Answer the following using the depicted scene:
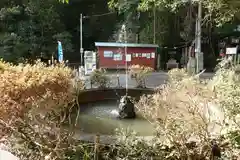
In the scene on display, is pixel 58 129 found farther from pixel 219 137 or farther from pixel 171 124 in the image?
pixel 219 137

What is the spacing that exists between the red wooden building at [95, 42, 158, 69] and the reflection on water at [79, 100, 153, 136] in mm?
7802

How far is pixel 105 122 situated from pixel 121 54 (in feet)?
32.3

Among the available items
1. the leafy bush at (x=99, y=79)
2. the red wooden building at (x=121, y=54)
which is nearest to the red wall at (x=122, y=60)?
the red wooden building at (x=121, y=54)

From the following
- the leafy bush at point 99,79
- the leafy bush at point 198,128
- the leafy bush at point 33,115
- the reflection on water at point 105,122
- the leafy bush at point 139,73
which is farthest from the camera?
the leafy bush at point 139,73

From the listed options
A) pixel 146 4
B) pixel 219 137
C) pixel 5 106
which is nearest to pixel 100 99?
pixel 146 4

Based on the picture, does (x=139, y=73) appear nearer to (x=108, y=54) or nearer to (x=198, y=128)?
(x=108, y=54)

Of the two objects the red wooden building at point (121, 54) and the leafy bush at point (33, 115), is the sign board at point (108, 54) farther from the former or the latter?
the leafy bush at point (33, 115)

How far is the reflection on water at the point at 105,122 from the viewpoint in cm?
740

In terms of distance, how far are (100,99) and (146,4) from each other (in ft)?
10.6

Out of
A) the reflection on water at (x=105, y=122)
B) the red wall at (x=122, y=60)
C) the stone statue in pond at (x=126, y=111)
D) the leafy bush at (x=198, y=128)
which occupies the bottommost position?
the reflection on water at (x=105, y=122)

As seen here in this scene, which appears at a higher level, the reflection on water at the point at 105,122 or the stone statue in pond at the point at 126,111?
the stone statue in pond at the point at 126,111

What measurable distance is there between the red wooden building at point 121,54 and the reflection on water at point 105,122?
307 inches

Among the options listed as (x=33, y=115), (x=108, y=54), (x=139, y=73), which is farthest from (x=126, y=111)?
(x=108, y=54)

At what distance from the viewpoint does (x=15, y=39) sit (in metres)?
17.6
